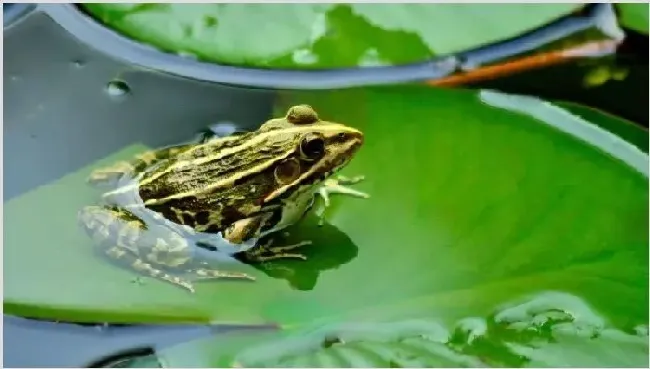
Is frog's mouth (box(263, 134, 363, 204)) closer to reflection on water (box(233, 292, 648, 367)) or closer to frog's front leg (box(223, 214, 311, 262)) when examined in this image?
frog's front leg (box(223, 214, 311, 262))

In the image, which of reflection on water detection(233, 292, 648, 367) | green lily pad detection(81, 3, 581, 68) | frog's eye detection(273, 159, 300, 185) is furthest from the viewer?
green lily pad detection(81, 3, 581, 68)

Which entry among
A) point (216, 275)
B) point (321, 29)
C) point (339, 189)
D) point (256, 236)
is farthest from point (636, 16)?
point (216, 275)

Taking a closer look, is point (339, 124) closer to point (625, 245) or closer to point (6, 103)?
point (625, 245)

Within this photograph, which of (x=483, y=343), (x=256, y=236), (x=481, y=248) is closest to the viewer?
(x=483, y=343)

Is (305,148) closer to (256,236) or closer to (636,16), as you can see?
(256,236)

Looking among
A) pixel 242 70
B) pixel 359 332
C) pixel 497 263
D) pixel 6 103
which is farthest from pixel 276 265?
pixel 6 103

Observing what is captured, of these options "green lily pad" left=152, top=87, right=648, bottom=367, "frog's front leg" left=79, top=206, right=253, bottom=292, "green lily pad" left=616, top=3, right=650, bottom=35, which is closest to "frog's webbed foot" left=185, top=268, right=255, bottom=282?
"frog's front leg" left=79, top=206, right=253, bottom=292
